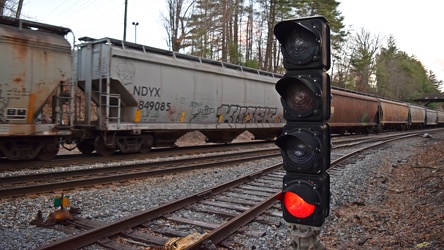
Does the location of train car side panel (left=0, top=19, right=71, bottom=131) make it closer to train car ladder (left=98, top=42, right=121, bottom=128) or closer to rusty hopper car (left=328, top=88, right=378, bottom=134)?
train car ladder (left=98, top=42, right=121, bottom=128)

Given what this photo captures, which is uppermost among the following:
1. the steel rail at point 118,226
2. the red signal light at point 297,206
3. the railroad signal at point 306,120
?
the railroad signal at point 306,120

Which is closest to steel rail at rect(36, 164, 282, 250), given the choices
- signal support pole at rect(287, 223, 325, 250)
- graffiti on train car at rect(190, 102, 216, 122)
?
signal support pole at rect(287, 223, 325, 250)

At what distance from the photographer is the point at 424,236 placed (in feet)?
13.6

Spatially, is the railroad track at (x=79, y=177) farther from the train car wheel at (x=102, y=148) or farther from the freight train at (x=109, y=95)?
the train car wheel at (x=102, y=148)

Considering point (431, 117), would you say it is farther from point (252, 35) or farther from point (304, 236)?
point (304, 236)

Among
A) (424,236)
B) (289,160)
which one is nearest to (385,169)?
(424,236)

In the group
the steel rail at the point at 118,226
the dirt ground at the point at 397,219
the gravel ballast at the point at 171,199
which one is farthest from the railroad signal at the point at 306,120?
the steel rail at the point at 118,226

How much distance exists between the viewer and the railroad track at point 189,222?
3910 mm

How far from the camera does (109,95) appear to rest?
11.0m

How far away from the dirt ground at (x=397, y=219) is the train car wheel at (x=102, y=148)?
813 cm

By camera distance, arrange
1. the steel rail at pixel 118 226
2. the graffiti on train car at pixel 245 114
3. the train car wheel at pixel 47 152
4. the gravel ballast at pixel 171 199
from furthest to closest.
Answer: the graffiti on train car at pixel 245 114, the train car wheel at pixel 47 152, the gravel ballast at pixel 171 199, the steel rail at pixel 118 226

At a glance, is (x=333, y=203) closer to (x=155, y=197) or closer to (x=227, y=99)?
(x=155, y=197)

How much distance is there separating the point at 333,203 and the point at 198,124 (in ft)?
28.3

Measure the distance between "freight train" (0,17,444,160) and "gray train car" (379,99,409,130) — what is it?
16993 millimetres
